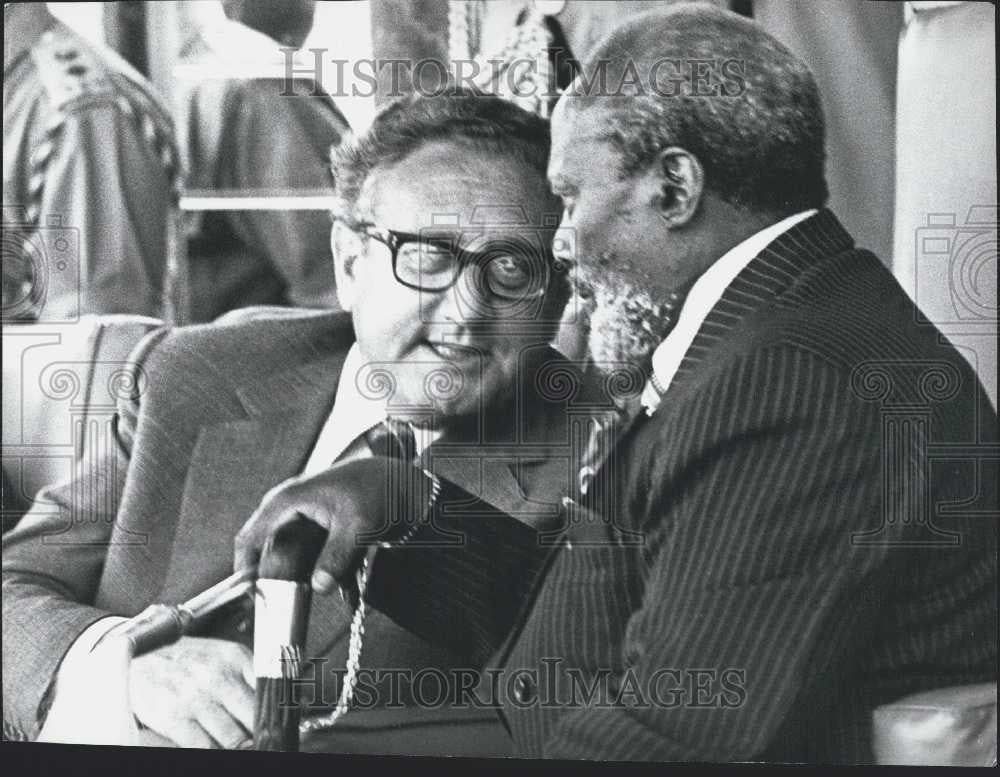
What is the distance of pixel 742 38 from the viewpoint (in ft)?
9.65

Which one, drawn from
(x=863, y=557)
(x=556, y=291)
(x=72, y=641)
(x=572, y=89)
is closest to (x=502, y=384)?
(x=556, y=291)

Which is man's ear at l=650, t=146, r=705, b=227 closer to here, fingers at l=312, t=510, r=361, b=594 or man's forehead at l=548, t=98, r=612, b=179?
man's forehead at l=548, t=98, r=612, b=179

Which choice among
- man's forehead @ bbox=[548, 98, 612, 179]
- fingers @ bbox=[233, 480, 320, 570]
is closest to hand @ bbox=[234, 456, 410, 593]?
fingers @ bbox=[233, 480, 320, 570]

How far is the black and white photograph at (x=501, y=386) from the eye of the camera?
2.85 meters

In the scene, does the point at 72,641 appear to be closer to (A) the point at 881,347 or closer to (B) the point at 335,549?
(B) the point at 335,549

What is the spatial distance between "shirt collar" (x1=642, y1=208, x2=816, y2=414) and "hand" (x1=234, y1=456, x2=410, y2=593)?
614 mm

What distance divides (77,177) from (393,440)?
1046 millimetres

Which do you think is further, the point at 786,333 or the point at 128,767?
the point at 128,767

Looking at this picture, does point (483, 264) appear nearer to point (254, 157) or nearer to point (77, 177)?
point (254, 157)

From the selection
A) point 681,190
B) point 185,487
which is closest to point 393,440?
point 185,487

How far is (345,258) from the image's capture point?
3.08 m

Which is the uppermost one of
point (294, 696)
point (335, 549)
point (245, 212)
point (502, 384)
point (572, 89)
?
point (572, 89)

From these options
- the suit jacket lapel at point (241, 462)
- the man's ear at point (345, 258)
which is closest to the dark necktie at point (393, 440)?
the suit jacket lapel at point (241, 462)

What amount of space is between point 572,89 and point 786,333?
0.74 meters
